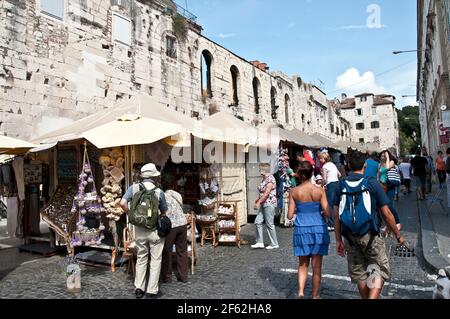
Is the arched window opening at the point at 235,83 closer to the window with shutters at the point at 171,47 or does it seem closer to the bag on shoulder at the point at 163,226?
the window with shutters at the point at 171,47

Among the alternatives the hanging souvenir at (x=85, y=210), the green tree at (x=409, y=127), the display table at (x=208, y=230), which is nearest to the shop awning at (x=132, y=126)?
the hanging souvenir at (x=85, y=210)

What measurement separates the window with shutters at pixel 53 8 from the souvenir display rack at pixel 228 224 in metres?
7.89

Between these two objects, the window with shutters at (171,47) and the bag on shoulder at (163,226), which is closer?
the bag on shoulder at (163,226)

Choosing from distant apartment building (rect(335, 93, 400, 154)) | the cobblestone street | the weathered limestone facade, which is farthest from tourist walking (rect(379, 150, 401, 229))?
distant apartment building (rect(335, 93, 400, 154))

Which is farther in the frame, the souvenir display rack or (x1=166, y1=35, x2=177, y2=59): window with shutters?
(x1=166, y1=35, x2=177, y2=59): window with shutters

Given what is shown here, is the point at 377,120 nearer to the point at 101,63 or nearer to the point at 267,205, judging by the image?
the point at 101,63

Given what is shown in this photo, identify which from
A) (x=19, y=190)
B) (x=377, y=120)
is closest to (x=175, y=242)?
(x=19, y=190)

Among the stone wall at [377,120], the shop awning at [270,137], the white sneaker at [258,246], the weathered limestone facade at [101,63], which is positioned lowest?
the white sneaker at [258,246]

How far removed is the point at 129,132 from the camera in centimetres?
585

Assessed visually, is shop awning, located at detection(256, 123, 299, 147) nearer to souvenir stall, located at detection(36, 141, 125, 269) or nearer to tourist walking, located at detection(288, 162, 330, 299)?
souvenir stall, located at detection(36, 141, 125, 269)

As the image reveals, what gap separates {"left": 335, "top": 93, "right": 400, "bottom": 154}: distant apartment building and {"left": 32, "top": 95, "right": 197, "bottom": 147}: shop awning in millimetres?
55213

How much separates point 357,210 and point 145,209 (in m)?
2.39

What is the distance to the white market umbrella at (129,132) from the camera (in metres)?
5.61

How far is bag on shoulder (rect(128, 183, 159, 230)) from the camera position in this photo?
4230 mm
